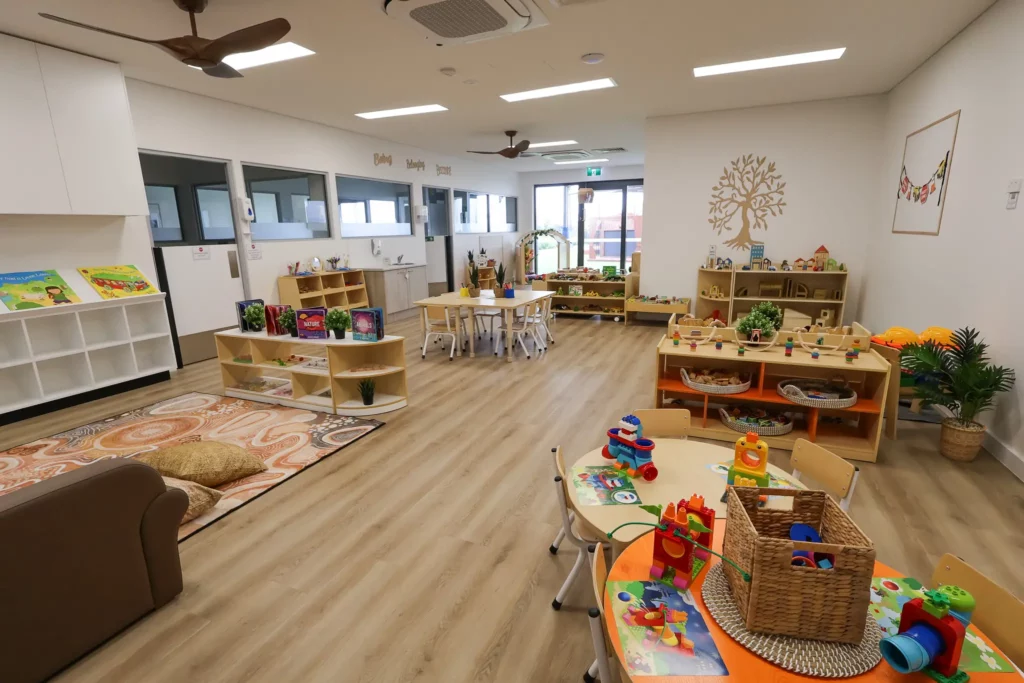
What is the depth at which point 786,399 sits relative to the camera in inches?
144

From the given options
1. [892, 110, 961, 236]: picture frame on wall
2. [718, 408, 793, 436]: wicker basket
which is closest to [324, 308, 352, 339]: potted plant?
[718, 408, 793, 436]: wicker basket

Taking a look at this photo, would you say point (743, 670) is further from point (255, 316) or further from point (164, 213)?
point (164, 213)

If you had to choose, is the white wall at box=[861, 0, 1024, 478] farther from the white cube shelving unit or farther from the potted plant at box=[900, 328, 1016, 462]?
the white cube shelving unit

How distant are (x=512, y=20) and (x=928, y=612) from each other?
3992mm

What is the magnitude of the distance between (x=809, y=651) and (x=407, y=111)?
7436 millimetres

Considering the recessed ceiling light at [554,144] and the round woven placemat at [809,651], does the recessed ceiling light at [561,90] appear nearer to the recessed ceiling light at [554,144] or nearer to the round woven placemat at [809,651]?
the recessed ceiling light at [554,144]

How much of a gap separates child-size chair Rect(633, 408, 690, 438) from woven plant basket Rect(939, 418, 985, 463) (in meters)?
2.35

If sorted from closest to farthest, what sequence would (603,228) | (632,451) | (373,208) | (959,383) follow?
(632,451), (959,383), (373,208), (603,228)

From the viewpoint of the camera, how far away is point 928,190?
16.1 feet

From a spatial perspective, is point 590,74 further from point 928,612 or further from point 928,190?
point 928,612

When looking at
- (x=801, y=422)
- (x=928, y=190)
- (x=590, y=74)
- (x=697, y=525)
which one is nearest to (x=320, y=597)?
(x=697, y=525)

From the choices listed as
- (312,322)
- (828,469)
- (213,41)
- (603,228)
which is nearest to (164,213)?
(312,322)

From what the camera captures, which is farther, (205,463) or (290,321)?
(290,321)

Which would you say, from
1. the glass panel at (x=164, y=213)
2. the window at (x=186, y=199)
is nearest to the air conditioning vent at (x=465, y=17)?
the window at (x=186, y=199)
